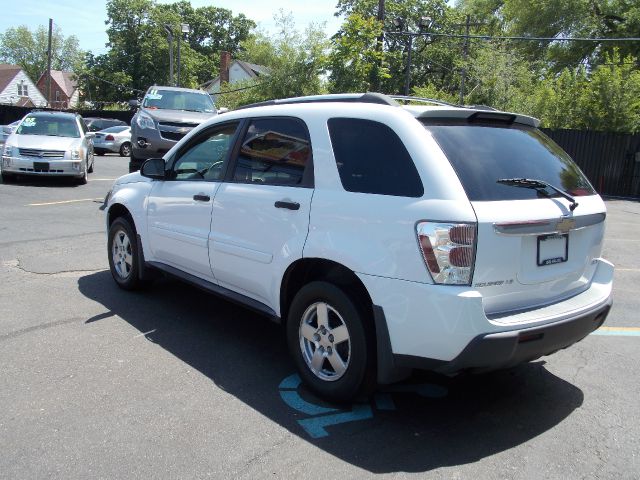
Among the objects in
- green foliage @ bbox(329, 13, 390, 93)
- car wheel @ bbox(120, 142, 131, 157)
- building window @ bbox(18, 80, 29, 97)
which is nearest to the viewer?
green foliage @ bbox(329, 13, 390, 93)

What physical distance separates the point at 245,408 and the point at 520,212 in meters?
2.04

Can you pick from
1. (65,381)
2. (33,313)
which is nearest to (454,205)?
(65,381)

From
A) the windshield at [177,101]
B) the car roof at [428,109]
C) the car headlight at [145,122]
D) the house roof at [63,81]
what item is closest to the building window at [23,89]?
the house roof at [63,81]

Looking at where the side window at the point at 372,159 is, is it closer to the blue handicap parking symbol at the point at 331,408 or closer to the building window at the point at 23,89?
the blue handicap parking symbol at the point at 331,408

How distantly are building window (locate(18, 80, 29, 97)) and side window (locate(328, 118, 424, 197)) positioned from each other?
80.6 meters

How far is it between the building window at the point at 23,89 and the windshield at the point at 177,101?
2782 inches

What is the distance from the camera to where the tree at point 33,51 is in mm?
98125

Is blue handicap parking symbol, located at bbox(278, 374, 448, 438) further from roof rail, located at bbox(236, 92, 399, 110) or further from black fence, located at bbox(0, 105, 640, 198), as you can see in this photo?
black fence, located at bbox(0, 105, 640, 198)

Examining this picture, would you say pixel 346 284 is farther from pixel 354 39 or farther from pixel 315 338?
pixel 354 39

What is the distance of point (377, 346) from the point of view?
332cm

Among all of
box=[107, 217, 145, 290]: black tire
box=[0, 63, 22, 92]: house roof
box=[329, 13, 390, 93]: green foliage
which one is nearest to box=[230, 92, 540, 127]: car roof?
box=[107, 217, 145, 290]: black tire

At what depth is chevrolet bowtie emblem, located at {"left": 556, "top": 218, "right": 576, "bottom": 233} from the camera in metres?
3.34

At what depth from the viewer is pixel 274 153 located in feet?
13.7

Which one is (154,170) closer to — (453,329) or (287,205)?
(287,205)
